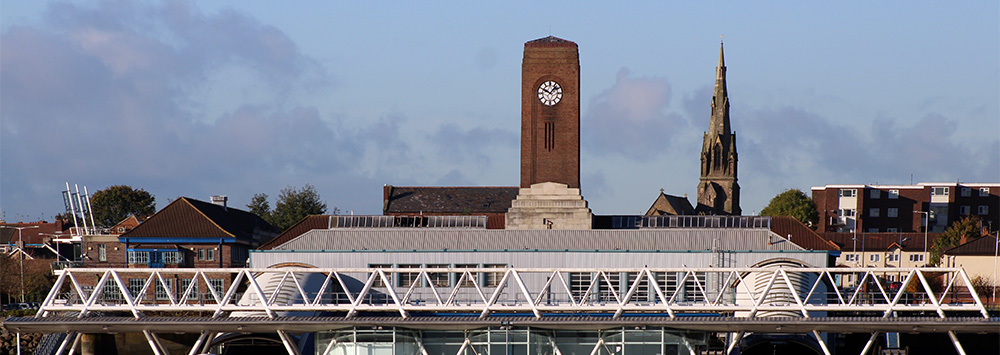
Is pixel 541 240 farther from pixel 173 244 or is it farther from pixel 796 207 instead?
pixel 796 207

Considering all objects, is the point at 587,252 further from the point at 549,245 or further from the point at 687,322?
the point at 687,322

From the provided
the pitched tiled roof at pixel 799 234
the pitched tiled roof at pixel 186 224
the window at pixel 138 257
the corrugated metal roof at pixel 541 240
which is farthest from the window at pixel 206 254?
the pitched tiled roof at pixel 799 234

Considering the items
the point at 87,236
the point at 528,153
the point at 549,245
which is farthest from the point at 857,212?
the point at 87,236

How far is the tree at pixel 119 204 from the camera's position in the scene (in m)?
154

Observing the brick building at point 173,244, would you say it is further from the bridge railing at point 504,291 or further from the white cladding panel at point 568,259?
the white cladding panel at point 568,259

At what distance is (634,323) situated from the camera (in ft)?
179

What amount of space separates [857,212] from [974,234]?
26.7 m

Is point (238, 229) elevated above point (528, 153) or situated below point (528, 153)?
below

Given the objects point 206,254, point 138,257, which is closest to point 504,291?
point 206,254

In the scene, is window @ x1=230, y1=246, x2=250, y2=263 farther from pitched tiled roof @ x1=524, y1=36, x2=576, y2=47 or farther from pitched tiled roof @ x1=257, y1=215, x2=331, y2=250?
pitched tiled roof @ x1=524, y1=36, x2=576, y2=47

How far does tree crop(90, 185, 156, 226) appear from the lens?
154m

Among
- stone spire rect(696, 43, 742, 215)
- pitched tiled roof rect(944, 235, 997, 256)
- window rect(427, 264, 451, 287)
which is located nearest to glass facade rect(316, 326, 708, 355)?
window rect(427, 264, 451, 287)

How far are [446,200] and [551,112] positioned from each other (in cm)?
4169

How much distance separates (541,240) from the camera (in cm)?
8712
